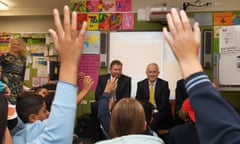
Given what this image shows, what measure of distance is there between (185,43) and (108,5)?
5104mm

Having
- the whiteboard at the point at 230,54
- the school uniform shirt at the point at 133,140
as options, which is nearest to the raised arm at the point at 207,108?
the school uniform shirt at the point at 133,140

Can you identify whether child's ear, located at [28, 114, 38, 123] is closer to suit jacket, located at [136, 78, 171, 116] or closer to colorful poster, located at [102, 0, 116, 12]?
suit jacket, located at [136, 78, 171, 116]

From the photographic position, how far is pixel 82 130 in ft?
16.1

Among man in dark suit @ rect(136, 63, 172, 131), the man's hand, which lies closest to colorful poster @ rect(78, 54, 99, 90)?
man in dark suit @ rect(136, 63, 172, 131)

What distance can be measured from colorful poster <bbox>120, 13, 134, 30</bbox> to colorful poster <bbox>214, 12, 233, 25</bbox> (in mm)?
1448

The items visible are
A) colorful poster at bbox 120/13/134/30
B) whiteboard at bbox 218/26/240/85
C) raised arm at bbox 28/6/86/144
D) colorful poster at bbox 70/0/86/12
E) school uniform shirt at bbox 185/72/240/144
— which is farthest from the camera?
colorful poster at bbox 70/0/86/12

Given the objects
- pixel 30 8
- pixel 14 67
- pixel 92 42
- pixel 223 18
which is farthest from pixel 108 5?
pixel 14 67

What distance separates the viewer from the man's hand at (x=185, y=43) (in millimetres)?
598

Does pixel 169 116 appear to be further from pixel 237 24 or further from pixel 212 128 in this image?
pixel 212 128

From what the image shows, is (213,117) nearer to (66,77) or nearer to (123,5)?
(66,77)

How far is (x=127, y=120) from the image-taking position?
1.46 m

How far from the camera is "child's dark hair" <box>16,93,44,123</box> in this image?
179cm

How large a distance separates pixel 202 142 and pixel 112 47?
4.86 m

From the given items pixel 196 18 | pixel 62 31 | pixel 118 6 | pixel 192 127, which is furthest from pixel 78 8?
pixel 62 31
